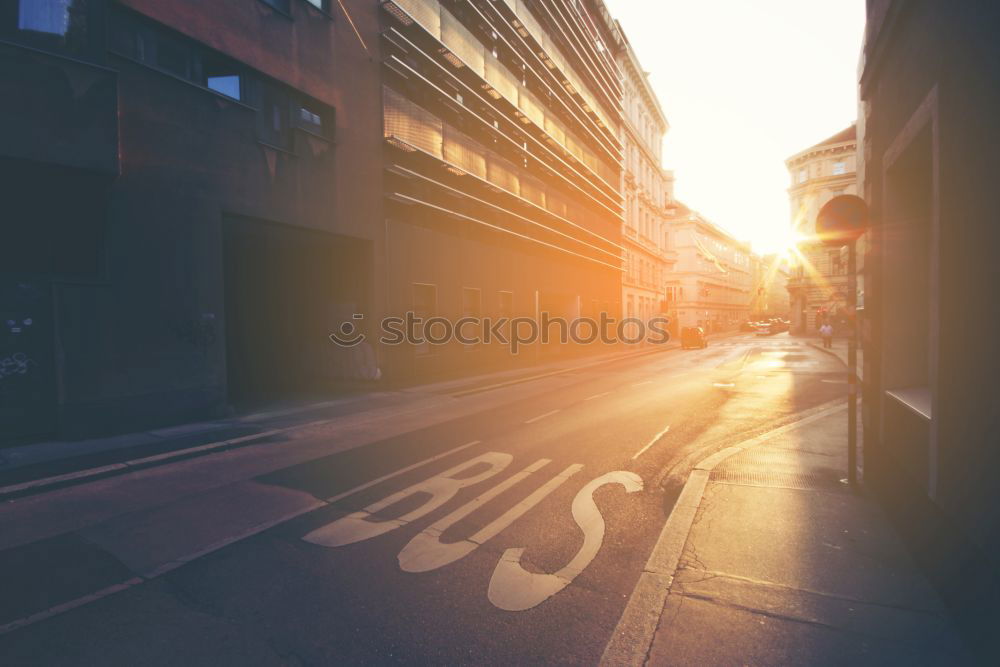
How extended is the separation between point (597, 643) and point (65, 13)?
1153 centimetres

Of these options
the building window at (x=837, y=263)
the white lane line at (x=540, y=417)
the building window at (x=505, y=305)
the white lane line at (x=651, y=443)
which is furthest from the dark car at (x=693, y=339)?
the white lane line at (x=651, y=443)

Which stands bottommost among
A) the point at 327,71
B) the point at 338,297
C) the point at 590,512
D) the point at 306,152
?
the point at 590,512

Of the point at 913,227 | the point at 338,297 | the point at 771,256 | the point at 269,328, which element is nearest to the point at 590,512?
the point at 913,227

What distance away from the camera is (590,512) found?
5148mm

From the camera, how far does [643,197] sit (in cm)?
4978

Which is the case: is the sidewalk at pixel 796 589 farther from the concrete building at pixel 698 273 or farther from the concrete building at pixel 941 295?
the concrete building at pixel 698 273

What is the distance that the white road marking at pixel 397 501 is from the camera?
181 inches

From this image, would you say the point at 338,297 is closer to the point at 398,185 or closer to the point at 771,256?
the point at 398,185

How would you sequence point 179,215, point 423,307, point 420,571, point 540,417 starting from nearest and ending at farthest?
point 420,571, point 179,215, point 540,417, point 423,307

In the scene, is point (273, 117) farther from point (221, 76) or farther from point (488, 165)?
point (488, 165)

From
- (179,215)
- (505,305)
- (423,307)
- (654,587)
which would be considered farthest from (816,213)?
(654,587)

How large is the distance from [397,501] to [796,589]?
150 inches

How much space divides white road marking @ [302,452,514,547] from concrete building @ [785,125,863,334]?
2226 inches

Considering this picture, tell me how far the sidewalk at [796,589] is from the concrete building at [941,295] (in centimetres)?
23
